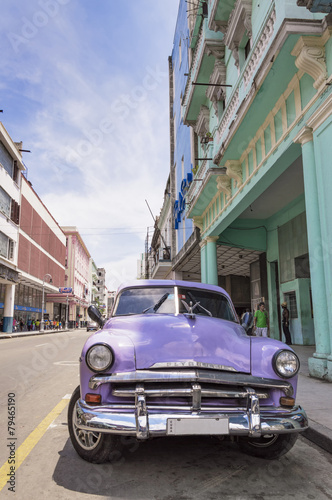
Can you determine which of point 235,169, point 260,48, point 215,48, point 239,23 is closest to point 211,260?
point 235,169

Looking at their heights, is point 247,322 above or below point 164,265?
below

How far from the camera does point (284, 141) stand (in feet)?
27.7

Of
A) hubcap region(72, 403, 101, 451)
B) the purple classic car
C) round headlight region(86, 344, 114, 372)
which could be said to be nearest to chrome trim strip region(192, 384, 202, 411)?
the purple classic car

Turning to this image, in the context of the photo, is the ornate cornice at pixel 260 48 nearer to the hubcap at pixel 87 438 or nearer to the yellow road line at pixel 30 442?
the yellow road line at pixel 30 442

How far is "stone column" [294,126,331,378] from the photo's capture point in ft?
22.1

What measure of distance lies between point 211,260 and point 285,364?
41.7 feet

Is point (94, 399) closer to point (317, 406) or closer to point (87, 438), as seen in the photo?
point (87, 438)

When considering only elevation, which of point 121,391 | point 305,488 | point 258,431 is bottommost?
point 305,488

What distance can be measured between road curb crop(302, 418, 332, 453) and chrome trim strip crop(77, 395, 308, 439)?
0.94m

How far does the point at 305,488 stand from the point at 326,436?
3.40ft

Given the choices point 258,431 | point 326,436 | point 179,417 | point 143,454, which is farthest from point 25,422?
point 326,436

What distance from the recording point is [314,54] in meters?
6.68

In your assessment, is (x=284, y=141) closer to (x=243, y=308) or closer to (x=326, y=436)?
(x=326, y=436)

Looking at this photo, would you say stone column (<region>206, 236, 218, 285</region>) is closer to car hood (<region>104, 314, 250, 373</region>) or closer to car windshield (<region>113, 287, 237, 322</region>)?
car windshield (<region>113, 287, 237, 322</region>)
